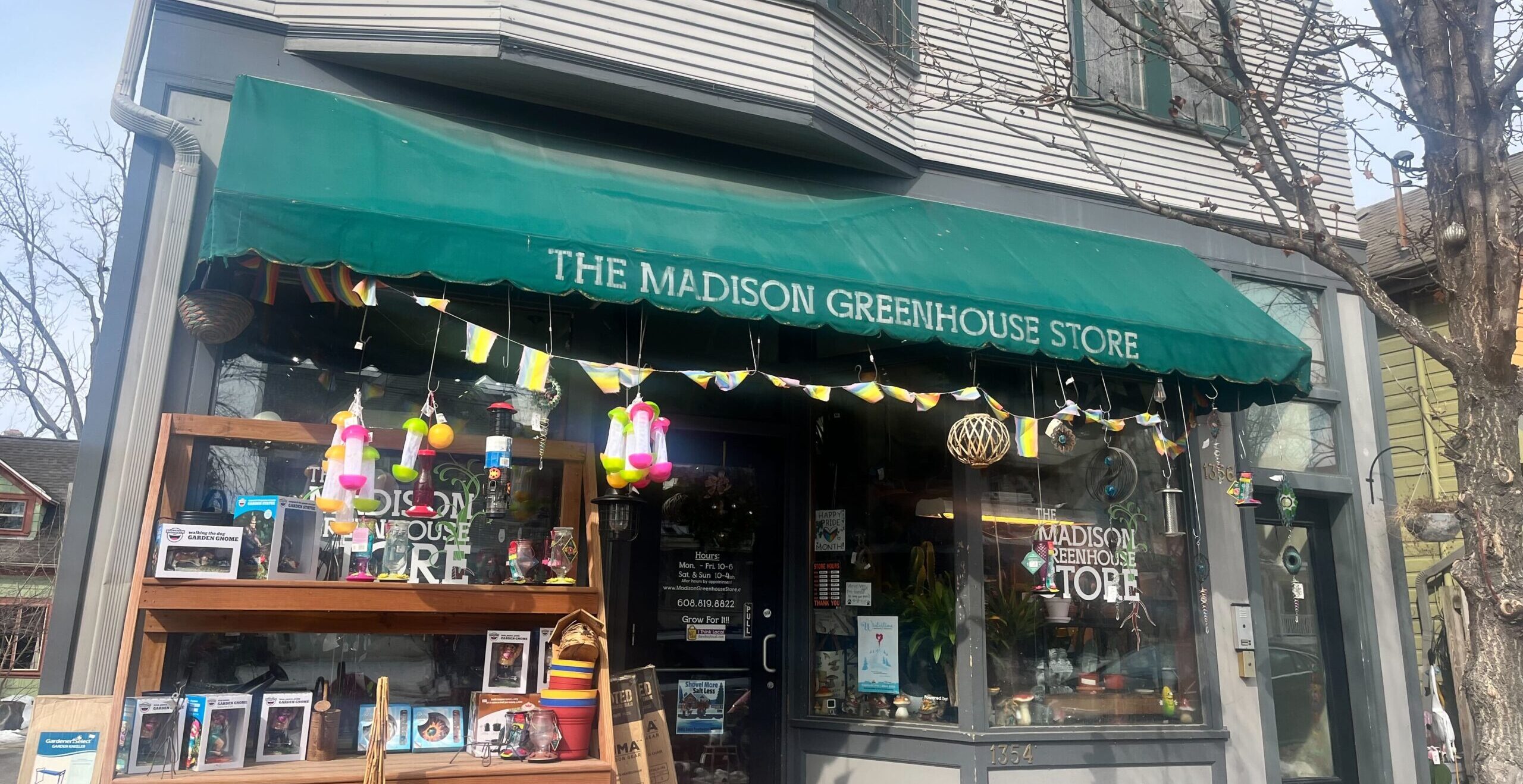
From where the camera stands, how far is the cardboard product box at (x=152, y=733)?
4.24 meters

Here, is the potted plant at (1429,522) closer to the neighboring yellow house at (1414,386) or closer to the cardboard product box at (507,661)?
the neighboring yellow house at (1414,386)

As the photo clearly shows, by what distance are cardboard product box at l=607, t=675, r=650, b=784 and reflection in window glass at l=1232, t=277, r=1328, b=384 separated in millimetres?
5902

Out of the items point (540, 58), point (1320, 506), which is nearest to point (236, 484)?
point (540, 58)

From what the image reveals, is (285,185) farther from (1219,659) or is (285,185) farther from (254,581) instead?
(1219,659)

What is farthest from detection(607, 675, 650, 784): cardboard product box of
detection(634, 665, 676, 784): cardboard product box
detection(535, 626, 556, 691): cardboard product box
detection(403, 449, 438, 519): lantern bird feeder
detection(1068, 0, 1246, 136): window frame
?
detection(1068, 0, 1246, 136): window frame

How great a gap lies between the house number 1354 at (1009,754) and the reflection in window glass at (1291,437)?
126 inches

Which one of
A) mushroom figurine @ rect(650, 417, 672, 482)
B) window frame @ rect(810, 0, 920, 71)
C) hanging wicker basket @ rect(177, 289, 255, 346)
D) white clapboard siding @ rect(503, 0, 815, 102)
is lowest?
mushroom figurine @ rect(650, 417, 672, 482)

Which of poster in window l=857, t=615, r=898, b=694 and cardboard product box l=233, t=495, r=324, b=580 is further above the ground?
cardboard product box l=233, t=495, r=324, b=580

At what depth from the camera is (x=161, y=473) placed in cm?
466

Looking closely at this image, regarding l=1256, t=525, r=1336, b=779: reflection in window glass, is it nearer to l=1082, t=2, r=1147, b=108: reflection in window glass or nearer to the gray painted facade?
the gray painted facade

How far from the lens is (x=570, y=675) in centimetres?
482

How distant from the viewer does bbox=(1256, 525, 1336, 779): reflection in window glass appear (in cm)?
770

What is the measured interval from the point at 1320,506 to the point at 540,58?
6964 millimetres

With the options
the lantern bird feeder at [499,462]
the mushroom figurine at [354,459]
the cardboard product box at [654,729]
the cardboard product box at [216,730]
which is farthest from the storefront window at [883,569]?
the cardboard product box at [216,730]
